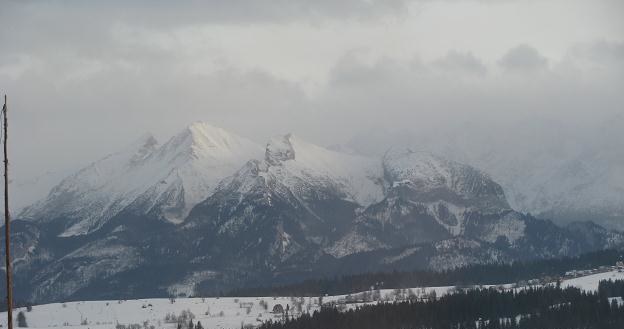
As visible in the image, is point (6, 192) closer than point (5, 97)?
No

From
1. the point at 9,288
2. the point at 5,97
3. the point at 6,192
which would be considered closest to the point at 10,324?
the point at 9,288

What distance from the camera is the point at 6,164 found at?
6241cm

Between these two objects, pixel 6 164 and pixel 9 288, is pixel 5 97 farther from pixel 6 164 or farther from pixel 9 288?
pixel 9 288

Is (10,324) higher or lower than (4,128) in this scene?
lower

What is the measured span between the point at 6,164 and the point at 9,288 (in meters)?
6.07

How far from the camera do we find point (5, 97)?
61.8 meters

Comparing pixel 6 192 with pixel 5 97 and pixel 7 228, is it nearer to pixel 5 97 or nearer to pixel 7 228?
pixel 7 228

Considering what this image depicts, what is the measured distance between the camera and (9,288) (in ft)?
208

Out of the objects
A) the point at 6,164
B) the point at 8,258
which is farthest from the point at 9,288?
the point at 6,164

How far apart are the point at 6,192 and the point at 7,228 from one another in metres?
2.13

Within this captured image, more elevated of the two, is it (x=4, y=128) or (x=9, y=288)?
(x=4, y=128)

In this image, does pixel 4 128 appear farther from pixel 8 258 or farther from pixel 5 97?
pixel 8 258

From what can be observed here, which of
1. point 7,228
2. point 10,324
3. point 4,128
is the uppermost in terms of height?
point 4,128

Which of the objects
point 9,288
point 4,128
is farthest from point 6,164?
point 9,288
